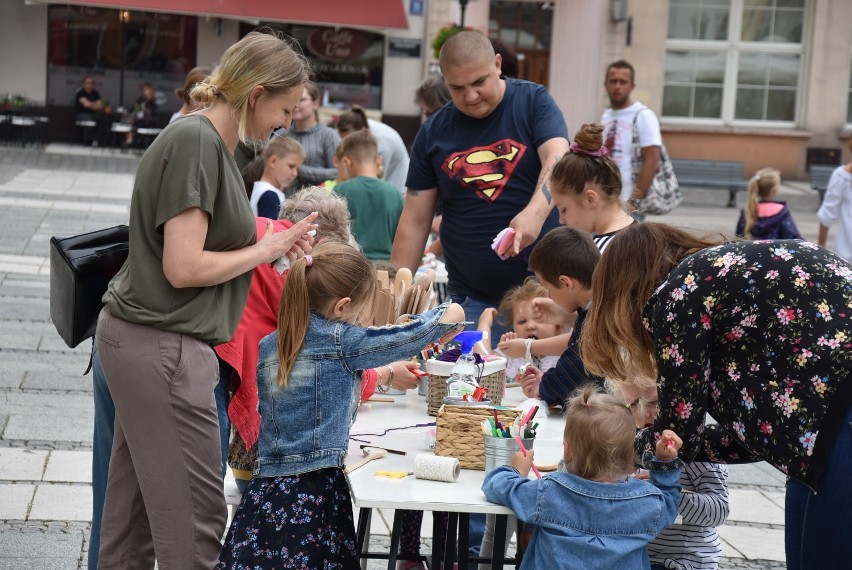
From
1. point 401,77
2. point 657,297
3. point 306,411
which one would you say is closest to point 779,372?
point 657,297

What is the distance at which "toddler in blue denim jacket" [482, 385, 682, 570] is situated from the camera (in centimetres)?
273

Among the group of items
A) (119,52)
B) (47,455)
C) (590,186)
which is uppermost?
(119,52)

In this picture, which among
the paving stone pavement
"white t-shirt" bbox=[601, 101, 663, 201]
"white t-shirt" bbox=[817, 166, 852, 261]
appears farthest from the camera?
"white t-shirt" bbox=[817, 166, 852, 261]

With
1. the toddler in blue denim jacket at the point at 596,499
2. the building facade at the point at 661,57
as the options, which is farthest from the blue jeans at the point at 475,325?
the building facade at the point at 661,57

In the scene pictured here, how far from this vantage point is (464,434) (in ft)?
10.1

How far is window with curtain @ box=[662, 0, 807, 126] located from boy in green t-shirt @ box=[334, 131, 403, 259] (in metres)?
17.4

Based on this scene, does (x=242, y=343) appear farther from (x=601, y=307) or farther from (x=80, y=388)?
(x=80, y=388)

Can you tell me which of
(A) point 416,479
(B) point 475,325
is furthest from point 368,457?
(B) point 475,325

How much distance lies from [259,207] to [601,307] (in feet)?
11.4

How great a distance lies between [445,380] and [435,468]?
66cm

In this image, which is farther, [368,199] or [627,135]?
[627,135]

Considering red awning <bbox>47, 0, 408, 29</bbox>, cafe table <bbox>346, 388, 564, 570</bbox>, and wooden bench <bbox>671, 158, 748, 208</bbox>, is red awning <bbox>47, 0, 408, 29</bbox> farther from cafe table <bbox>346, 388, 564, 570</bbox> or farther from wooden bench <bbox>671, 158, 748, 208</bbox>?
cafe table <bbox>346, 388, 564, 570</bbox>

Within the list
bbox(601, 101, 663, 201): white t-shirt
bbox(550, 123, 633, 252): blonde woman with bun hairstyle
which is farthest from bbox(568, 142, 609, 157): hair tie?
bbox(601, 101, 663, 201): white t-shirt

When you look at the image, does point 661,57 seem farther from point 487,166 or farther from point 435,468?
point 435,468
